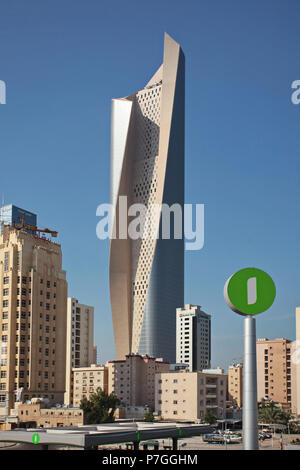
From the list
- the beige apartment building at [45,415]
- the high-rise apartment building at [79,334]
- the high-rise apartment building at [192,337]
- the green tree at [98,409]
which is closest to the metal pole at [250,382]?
the green tree at [98,409]

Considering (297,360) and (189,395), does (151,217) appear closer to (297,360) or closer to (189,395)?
(297,360)

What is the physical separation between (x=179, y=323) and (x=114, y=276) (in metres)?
50.2

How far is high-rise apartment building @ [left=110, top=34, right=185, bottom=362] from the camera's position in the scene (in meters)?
153

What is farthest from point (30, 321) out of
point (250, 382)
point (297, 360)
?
point (250, 382)

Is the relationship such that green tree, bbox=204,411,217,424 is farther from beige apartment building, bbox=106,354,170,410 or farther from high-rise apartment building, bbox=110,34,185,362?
high-rise apartment building, bbox=110,34,185,362

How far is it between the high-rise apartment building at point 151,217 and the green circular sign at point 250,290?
5094 inches

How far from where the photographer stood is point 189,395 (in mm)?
93750

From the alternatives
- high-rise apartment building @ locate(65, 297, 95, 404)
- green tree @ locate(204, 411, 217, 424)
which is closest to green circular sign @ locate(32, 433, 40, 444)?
green tree @ locate(204, 411, 217, 424)

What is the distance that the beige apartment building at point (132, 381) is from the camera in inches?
4286

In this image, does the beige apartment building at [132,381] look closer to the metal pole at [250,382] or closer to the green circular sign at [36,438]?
the green circular sign at [36,438]

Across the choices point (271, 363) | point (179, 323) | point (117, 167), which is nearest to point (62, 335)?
point (271, 363)

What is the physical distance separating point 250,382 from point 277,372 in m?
105

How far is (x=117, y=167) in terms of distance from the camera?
156m
